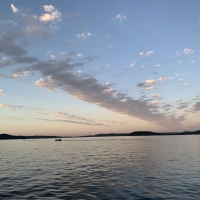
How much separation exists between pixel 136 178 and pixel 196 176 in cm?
1025

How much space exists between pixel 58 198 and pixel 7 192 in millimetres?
7739

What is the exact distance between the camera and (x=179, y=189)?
2609 cm

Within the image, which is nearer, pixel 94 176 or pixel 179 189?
pixel 179 189

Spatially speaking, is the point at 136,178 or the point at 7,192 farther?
the point at 136,178

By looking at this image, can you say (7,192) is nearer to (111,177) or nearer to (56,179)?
(56,179)

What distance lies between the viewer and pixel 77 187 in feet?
89.7

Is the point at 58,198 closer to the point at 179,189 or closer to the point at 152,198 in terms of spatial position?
the point at 152,198

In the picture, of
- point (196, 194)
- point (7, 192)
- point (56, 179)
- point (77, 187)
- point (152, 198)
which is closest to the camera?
point (152, 198)

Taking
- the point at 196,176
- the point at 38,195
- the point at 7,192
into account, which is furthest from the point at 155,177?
the point at 7,192

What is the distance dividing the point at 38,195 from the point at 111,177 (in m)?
14.0

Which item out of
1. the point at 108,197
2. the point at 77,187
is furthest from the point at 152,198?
the point at 77,187

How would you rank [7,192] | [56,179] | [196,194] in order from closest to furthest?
[196,194] < [7,192] < [56,179]

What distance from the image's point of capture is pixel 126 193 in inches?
958

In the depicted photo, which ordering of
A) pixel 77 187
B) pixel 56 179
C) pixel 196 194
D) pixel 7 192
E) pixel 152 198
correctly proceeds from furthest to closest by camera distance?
pixel 56 179 < pixel 77 187 < pixel 7 192 < pixel 196 194 < pixel 152 198
